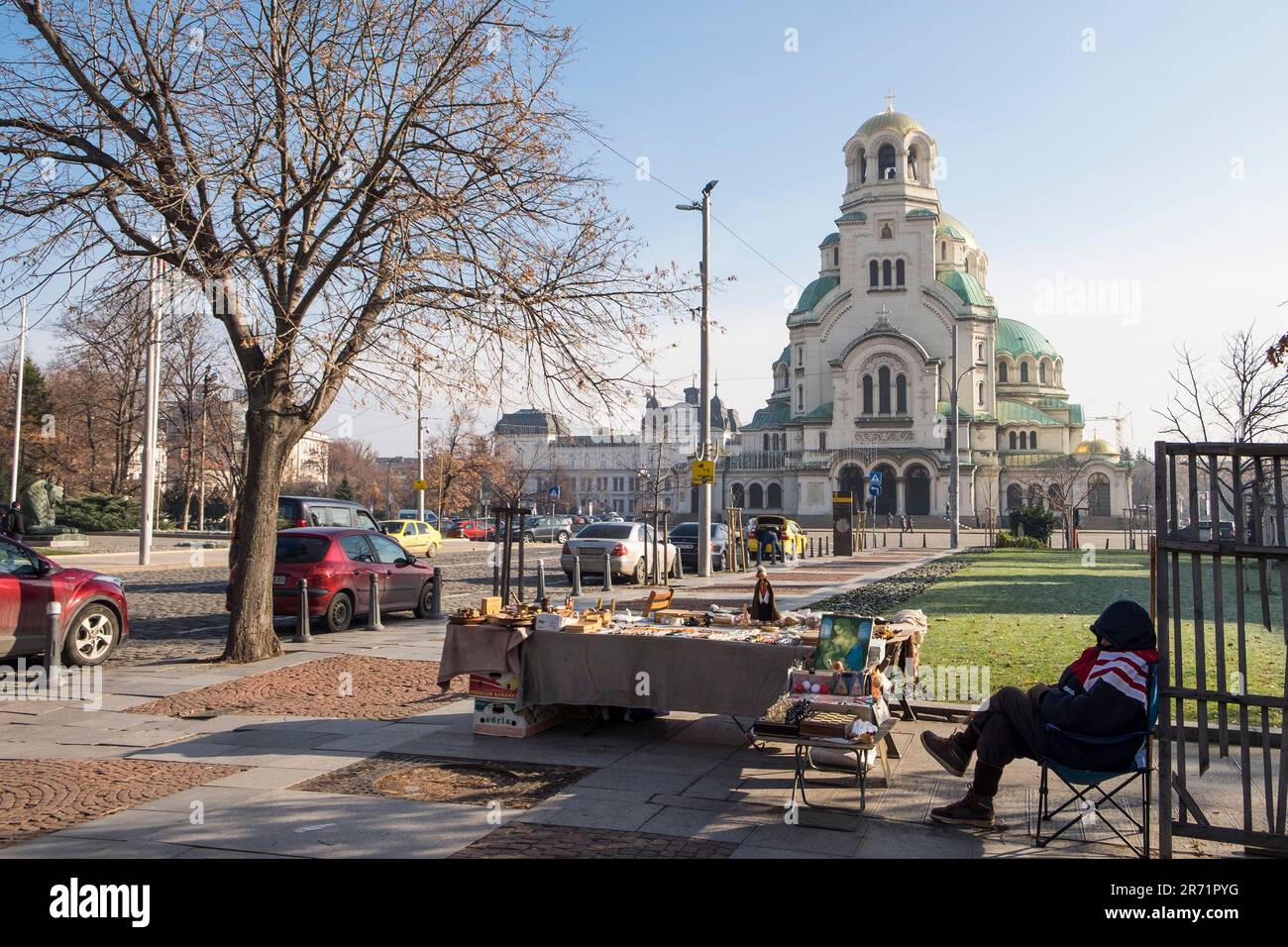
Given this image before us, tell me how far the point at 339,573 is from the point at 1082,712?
12660 mm

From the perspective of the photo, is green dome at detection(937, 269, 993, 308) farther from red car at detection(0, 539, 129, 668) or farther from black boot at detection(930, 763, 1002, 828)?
black boot at detection(930, 763, 1002, 828)

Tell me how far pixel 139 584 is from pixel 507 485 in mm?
63426

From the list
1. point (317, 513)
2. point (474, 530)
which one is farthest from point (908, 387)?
point (317, 513)

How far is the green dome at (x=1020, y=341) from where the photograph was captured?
9406cm

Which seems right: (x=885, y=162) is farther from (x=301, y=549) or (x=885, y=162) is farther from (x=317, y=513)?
(x=301, y=549)

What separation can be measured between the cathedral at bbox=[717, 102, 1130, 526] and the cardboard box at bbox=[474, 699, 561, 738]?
248ft

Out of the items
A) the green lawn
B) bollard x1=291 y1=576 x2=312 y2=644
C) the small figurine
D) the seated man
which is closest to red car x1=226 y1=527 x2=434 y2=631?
bollard x1=291 y1=576 x2=312 y2=644

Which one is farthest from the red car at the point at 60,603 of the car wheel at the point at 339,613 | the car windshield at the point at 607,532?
the car windshield at the point at 607,532

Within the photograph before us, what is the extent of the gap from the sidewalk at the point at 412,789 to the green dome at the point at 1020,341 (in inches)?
3604

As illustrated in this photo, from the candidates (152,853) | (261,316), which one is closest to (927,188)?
(261,316)

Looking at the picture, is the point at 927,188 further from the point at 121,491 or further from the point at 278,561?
the point at 278,561

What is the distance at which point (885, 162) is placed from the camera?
3477 inches

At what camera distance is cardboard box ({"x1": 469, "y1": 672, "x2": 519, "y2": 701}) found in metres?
8.56

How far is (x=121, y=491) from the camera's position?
5556 cm
